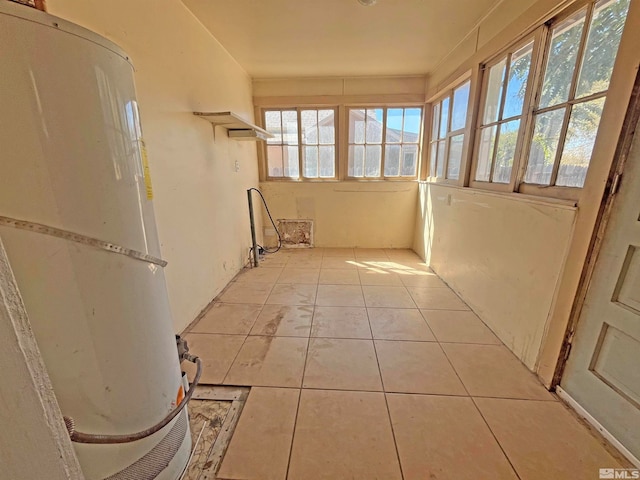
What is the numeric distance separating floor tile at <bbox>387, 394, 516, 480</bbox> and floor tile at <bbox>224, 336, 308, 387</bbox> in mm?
590

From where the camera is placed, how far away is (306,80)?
3680 mm

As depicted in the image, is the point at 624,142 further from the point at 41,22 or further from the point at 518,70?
the point at 41,22

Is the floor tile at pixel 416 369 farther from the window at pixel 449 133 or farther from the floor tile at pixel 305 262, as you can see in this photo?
the window at pixel 449 133

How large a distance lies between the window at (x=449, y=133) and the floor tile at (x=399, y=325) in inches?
Result: 62.6

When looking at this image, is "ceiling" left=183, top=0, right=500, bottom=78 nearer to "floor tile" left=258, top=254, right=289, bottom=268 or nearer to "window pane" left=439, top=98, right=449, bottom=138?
"window pane" left=439, top=98, right=449, bottom=138

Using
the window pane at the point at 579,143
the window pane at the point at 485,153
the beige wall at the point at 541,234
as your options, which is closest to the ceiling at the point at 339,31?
the beige wall at the point at 541,234

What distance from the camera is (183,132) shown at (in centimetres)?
201

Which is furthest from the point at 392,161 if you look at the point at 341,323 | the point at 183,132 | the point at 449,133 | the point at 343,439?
the point at 343,439

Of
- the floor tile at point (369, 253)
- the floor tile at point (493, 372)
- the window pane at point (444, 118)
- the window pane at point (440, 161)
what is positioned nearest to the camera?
the floor tile at point (493, 372)

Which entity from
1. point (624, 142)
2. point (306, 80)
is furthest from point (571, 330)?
point (306, 80)

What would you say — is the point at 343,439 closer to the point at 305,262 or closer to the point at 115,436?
the point at 115,436

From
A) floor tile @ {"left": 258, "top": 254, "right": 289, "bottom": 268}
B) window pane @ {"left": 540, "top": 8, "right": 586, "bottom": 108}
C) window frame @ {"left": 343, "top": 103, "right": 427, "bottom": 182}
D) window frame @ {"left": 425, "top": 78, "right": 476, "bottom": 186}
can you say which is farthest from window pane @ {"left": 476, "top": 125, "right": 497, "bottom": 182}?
floor tile @ {"left": 258, "top": 254, "right": 289, "bottom": 268}

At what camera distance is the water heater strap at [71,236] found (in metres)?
0.61

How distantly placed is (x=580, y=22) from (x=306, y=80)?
2950 mm
